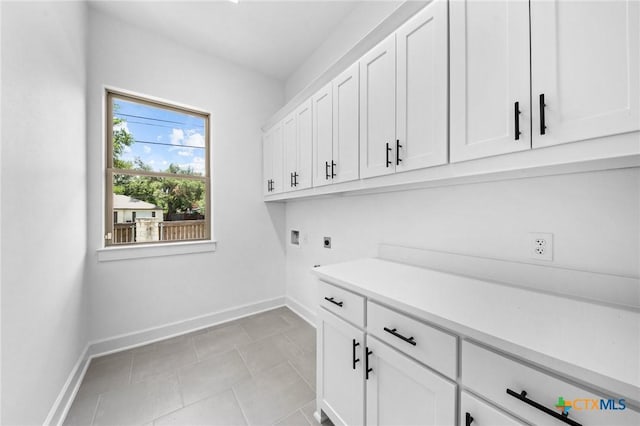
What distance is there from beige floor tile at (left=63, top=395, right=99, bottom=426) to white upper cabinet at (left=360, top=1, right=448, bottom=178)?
89.7 inches

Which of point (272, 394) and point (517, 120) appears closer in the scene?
point (517, 120)

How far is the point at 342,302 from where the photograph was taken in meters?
1.27

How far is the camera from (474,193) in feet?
4.33

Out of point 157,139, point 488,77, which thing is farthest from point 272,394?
point 157,139

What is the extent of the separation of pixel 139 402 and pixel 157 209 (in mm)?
1641

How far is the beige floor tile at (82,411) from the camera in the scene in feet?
4.75

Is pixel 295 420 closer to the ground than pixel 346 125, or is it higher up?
closer to the ground

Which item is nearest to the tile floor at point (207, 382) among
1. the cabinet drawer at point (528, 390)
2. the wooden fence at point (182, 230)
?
the wooden fence at point (182, 230)

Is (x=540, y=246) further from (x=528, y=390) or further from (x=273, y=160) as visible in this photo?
(x=273, y=160)

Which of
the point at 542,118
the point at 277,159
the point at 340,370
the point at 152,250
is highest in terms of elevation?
the point at 277,159

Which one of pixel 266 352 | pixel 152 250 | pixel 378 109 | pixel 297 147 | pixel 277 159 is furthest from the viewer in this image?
pixel 277 159

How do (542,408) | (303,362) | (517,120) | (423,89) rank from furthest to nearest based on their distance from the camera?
(303,362) < (423,89) < (517,120) < (542,408)

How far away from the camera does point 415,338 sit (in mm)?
936

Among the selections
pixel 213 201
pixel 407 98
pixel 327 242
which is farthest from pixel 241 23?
pixel 327 242
